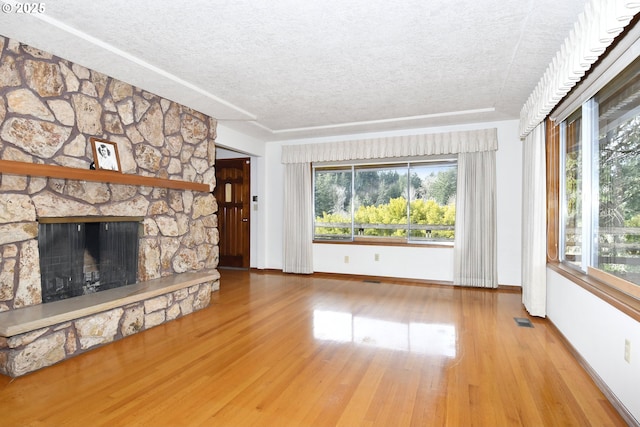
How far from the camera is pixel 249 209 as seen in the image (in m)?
6.46

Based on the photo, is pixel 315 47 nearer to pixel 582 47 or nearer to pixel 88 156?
pixel 582 47

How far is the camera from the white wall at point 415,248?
4820 millimetres

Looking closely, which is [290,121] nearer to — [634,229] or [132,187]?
[132,187]

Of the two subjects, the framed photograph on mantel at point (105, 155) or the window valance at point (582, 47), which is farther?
the framed photograph on mantel at point (105, 155)

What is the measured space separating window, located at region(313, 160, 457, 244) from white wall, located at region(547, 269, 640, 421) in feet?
7.56

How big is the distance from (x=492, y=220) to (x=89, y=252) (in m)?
4.87

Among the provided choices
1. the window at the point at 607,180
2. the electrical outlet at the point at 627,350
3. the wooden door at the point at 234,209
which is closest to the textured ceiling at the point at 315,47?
the window at the point at 607,180

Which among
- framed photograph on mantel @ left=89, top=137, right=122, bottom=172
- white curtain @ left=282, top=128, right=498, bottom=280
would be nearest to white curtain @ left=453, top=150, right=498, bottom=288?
white curtain @ left=282, top=128, right=498, bottom=280

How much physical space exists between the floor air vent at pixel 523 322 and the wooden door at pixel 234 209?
454 cm

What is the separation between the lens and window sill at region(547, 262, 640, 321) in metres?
1.85

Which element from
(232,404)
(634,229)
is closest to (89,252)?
(232,404)

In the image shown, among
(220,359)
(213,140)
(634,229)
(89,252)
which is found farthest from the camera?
(213,140)

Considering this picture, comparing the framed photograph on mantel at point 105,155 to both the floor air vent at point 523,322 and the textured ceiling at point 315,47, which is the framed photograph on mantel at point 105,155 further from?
the floor air vent at point 523,322

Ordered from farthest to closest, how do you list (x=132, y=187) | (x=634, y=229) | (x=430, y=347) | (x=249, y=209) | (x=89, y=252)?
(x=249, y=209)
(x=132, y=187)
(x=89, y=252)
(x=430, y=347)
(x=634, y=229)
